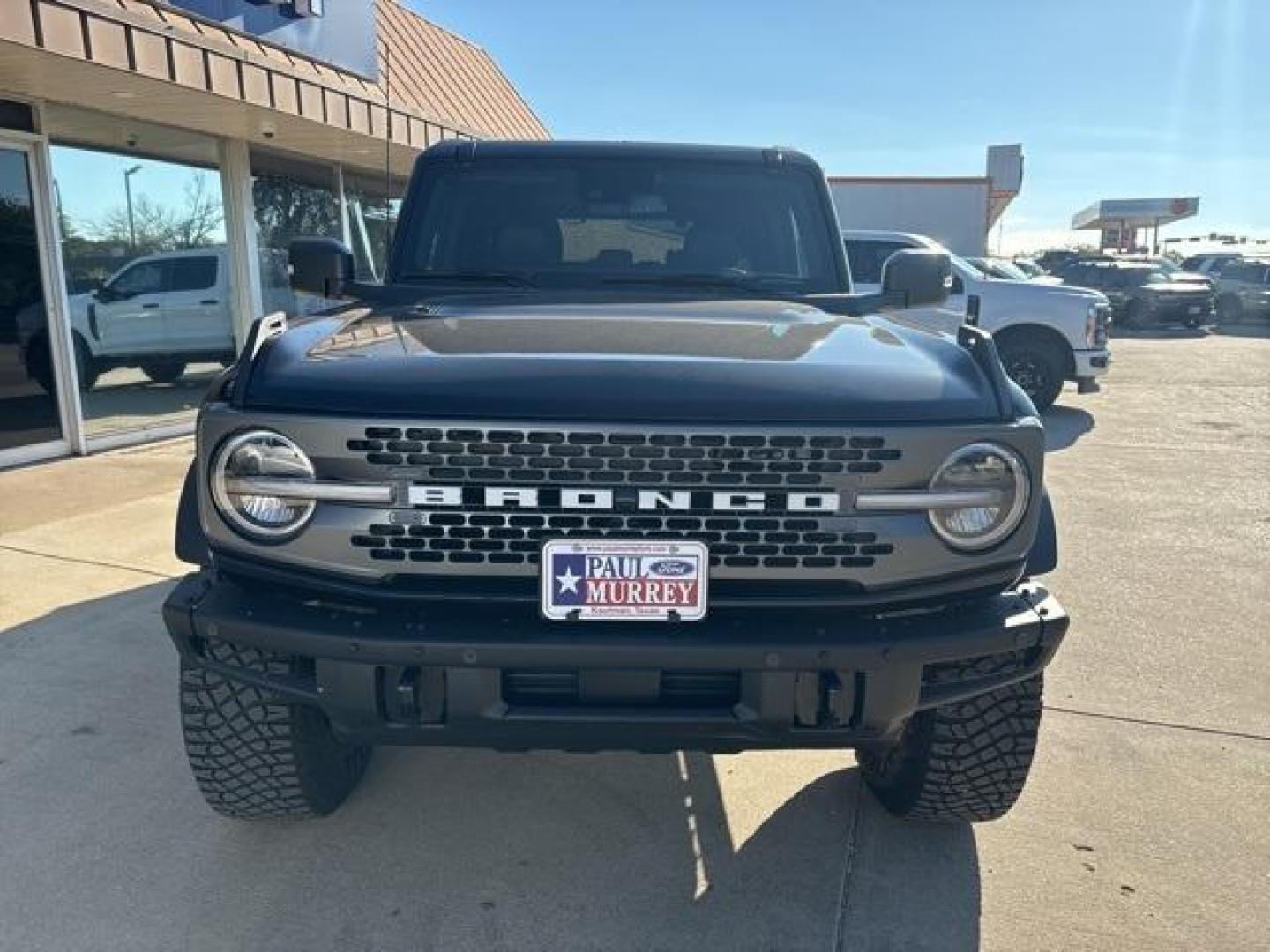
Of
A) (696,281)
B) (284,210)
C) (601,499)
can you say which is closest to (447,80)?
(284,210)

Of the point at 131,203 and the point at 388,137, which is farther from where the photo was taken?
the point at 131,203

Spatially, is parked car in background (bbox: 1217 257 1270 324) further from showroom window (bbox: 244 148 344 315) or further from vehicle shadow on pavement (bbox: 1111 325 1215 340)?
showroom window (bbox: 244 148 344 315)

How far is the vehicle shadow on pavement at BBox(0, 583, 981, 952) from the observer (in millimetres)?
2387

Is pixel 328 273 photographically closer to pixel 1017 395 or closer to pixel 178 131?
pixel 1017 395

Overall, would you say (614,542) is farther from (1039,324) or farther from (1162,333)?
(1162,333)

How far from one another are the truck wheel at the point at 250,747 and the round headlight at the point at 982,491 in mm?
1520

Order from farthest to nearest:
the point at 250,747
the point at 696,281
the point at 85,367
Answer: the point at 85,367
the point at 696,281
the point at 250,747

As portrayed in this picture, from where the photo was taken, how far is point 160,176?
29.0ft

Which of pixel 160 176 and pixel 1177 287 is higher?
pixel 160 176

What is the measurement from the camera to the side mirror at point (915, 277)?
3395 millimetres

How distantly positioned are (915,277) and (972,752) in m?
1.63

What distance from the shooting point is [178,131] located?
349 inches

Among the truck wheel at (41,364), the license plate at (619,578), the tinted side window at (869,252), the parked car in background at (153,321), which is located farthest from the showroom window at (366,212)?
the license plate at (619,578)

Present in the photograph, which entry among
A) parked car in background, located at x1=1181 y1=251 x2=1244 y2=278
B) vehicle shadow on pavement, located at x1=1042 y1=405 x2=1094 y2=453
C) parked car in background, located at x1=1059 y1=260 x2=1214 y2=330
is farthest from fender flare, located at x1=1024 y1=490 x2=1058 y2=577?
parked car in background, located at x1=1181 y1=251 x2=1244 y2=278
